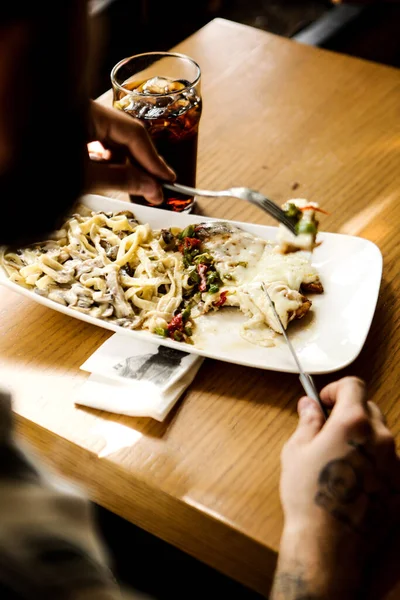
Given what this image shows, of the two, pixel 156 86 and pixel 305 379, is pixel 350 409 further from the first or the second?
pixel 156 86

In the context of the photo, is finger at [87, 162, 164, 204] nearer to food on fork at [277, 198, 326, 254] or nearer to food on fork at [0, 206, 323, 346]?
food on fork at [0, 206, 323, 346]

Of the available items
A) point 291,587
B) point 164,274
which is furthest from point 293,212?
point 291,587

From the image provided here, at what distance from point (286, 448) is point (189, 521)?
202 millimetres

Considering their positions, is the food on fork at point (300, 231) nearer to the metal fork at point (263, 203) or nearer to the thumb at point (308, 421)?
the metal fork at point (263, 203)

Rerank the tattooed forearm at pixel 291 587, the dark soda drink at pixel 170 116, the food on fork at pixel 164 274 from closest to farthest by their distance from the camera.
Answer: the tattooed forearm at pixel 291 587
the food on fork at pixel 164 274
the dark soda drink at pixel 170 116

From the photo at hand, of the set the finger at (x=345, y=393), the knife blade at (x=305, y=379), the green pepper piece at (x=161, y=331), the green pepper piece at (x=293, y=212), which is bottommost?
the green pepper piece at (x=161, y=331)

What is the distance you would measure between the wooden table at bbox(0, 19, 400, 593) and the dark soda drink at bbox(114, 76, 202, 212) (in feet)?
0.37

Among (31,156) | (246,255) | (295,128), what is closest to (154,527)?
(246,255)

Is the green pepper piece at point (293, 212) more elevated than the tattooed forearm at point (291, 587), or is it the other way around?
the green pepper piece at point (293, 212)

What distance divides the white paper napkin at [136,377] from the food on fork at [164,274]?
0.04 meters

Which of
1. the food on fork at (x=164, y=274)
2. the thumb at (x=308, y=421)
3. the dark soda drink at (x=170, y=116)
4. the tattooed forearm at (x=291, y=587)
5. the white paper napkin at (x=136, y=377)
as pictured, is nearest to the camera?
the tattooed forearm at (x=291, y=587)

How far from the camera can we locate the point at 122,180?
160 cm

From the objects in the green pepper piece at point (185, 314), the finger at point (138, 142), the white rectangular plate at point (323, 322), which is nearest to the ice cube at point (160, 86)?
the finger at point (138, 142)

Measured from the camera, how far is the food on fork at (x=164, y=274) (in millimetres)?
1322
